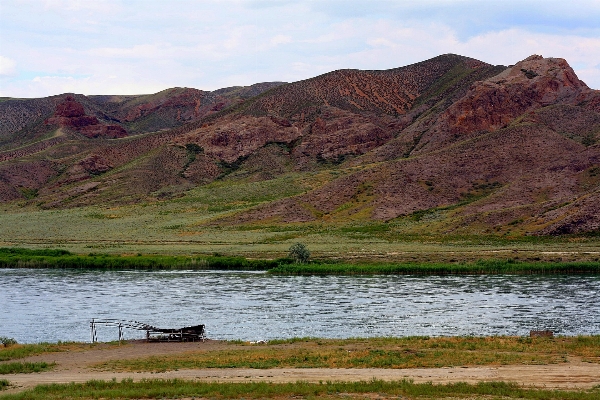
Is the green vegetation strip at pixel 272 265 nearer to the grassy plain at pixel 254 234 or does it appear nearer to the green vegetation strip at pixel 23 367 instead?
the grassy plain at pixel 254 234

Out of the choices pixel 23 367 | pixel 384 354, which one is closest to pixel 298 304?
pixel 384 354

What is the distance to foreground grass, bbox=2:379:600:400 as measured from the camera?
906 inches

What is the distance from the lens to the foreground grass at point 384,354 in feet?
95.0

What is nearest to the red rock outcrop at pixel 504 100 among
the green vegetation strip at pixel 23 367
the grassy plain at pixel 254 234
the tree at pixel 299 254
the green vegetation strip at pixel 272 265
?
the grassy plain at pixel 254 234

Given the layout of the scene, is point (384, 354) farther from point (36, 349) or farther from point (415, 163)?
point (415, 163)

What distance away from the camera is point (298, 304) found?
51.3m

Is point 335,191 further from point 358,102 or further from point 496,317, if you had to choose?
point 496,317

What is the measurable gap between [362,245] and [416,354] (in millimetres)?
61160

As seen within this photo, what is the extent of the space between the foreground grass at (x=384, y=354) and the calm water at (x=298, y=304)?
5.44 meters

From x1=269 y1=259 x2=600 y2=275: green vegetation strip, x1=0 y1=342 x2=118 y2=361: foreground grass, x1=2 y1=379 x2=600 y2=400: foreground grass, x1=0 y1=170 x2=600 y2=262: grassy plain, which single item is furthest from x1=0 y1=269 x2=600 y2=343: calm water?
x1=2 y1=379 x2=600 y2=400: foreground grass

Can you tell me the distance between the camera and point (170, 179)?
177875 mm

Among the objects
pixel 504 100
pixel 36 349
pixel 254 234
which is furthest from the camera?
pixel 504 100

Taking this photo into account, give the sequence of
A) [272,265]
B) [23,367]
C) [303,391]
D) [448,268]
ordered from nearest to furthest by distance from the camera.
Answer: [303,391], [23,367], [448,268], [272,265]

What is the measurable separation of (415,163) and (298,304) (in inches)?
3602
